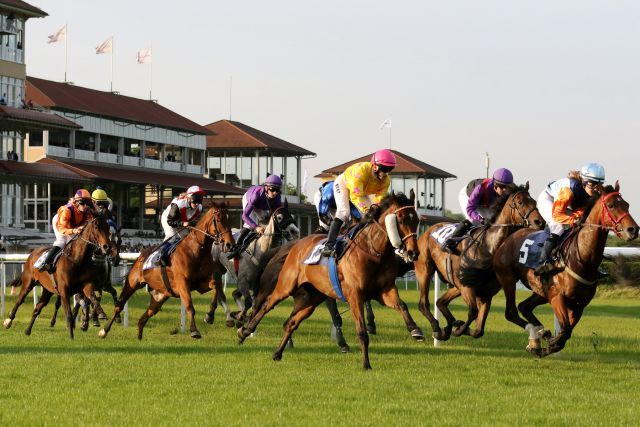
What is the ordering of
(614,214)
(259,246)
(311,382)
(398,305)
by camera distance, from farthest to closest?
(259,246)
(398,305)
(614,214)
(311,382)

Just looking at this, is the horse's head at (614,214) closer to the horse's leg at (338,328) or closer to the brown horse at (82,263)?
the horse's leg at (338,328)

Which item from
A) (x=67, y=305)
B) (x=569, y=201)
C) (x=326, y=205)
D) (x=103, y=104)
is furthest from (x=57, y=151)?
(x=569, y=201)

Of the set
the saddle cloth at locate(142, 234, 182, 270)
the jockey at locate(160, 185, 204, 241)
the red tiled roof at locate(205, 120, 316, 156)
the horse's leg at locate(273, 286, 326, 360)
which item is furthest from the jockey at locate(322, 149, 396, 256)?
the red tiled roof at locate(205, 120, 316, 156)

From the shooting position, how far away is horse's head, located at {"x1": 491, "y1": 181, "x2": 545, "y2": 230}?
468 inches

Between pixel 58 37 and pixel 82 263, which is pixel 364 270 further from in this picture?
pixel 58 37

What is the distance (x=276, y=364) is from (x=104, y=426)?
3636 mm

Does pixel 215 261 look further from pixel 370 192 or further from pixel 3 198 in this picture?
pixel 3 198

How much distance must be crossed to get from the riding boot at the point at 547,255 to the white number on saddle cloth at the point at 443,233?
2.19m

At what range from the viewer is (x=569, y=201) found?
37.2 feet

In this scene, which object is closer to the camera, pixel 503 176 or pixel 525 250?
pixel 525 250

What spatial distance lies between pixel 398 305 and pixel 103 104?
5158cm

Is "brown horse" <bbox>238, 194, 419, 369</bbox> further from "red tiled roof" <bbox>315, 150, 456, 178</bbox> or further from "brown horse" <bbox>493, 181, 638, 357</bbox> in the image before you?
"red tiled roof" <bbox>315, 150, 456, 178</bbox>

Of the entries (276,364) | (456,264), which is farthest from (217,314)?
(276,364)

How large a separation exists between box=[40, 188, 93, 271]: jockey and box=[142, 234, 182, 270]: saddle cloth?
3.53 feet
